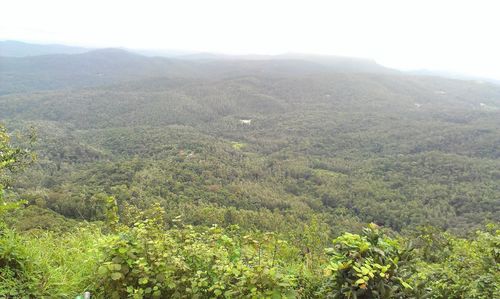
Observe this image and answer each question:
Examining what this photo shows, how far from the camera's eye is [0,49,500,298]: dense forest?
369cm

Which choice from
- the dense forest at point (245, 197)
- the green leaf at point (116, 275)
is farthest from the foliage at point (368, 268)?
the green leaf at point (116, 275)

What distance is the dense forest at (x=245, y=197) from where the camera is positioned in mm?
3694

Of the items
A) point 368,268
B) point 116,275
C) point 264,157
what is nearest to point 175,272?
point 116,275

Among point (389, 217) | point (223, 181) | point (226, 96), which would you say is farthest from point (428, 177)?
point (226, 96)

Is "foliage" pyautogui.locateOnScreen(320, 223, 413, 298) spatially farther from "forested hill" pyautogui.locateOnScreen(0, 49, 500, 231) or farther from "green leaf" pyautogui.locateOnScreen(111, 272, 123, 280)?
"forested hill" pyautogui.locateOnScreen(0, 49, 500, 231)

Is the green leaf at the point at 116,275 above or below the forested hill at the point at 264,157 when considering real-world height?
above

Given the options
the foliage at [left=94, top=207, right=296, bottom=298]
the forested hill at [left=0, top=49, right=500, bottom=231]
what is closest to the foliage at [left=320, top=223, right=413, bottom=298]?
the foliage at [left=94, top=207, right=296, bottom=298]

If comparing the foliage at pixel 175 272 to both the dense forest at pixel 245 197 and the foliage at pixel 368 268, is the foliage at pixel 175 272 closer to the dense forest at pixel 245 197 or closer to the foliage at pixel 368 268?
the dense forest at pixel 245 197

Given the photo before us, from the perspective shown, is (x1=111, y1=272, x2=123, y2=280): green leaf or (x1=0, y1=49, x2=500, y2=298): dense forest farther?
(x1=0, y1=49, x2=500, y2=298): dense forest

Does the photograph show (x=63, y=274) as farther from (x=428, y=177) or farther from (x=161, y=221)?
(x=428, y=177)

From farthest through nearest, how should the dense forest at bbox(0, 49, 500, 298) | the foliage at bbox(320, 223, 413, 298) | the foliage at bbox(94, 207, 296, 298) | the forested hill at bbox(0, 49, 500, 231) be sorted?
the forested hill at bbox(0, 49, 500, 231), the dense forest at bbox(0, 49, 500, 298), the foliage at bbox(94, 207, 296, 298), the foliage at bbox(320, 223, 413, 298)

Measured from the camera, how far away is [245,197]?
59.2 meters

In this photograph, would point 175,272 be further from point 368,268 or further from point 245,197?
point 245,197

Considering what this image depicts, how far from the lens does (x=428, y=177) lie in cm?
7931
